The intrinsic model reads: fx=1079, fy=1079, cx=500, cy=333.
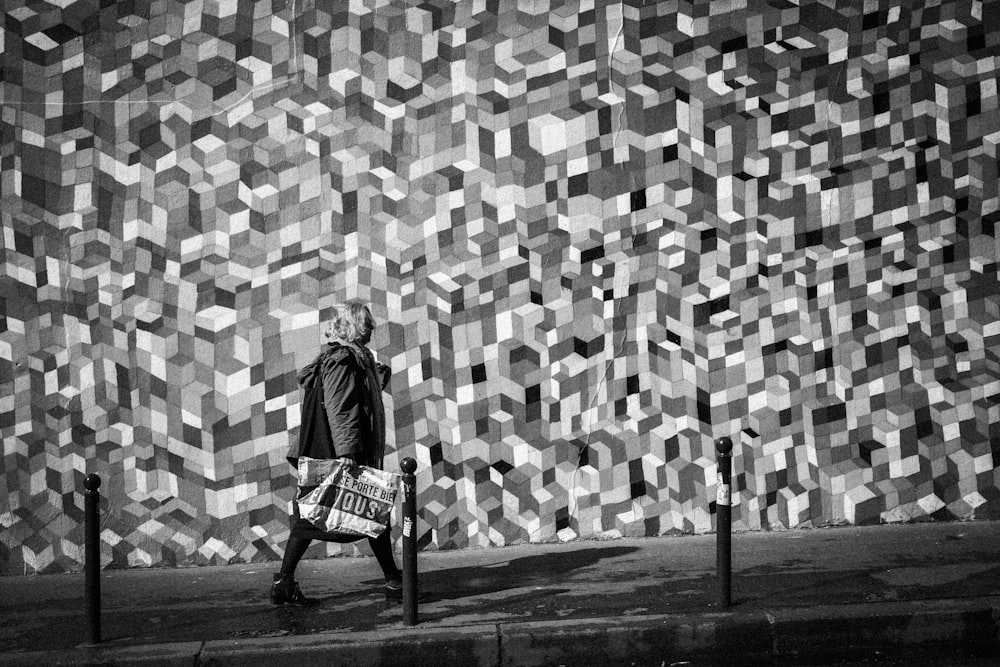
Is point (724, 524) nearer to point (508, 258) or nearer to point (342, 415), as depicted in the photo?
point (342, 415)

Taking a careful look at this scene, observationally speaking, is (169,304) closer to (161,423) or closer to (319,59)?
(161,423)

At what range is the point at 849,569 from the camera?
6.80 m

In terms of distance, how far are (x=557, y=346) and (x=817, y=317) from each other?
6.47ft

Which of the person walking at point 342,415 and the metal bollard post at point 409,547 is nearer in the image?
the metal bollard post at point 409,547

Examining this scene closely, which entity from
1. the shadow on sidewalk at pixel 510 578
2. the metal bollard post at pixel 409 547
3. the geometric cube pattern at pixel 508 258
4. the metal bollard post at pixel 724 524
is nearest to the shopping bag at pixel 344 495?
the metal bollard post at pixel 409 547

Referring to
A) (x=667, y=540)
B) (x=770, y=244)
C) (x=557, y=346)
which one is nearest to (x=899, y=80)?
(x=770, y=244)

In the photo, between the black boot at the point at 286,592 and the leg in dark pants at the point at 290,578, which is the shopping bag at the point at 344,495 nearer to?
the leg in dark pants at the point at 290,578

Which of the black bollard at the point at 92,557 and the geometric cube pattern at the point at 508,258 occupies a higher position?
the geometric cube pattern at the point at 508,258

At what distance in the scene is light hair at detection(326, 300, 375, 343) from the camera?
6270mm

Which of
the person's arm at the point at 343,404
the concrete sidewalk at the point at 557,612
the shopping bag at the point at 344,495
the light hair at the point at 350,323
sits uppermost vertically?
the light hair at the point at 350,323

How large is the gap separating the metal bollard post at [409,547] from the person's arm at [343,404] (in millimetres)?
558

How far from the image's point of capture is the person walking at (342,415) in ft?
20.2

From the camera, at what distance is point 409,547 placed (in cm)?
568

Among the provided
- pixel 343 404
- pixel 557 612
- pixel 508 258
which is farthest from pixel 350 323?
pixel 557 612
